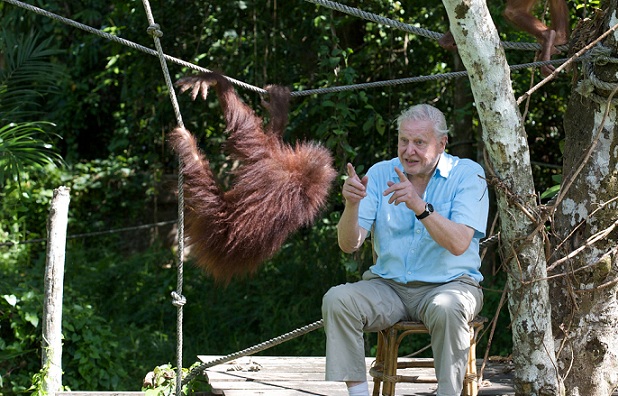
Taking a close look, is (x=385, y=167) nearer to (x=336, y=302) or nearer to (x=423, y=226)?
(x=423, y=226)

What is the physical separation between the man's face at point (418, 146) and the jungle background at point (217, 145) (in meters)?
2.19

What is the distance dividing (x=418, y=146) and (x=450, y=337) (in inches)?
27.5

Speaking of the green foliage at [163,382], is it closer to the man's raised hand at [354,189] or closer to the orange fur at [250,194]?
the orange fur at [250,194]

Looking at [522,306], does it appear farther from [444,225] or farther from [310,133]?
[310,133]

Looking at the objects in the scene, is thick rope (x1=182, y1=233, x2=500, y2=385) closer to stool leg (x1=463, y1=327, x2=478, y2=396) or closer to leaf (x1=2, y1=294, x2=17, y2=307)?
stool leg (x1=463, y1=327, x2=478, y2=396)

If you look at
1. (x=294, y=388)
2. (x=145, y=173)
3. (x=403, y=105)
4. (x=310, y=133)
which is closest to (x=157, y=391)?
(x=294, y=388)

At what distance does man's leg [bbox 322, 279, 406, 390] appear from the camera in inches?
108

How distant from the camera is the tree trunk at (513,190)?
2.63 m

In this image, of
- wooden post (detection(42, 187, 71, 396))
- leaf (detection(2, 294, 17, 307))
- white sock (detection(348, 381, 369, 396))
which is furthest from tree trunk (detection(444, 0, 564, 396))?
leaf (detection(2, 294, 17, 307))

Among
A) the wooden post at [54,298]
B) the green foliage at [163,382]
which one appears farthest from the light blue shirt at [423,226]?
the wooden post at [54,298]

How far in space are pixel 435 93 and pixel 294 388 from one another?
3.46 metres

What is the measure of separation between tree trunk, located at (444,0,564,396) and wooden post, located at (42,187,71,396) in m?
2.34

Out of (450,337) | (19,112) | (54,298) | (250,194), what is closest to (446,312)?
(450,337)

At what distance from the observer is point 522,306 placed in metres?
2.77
